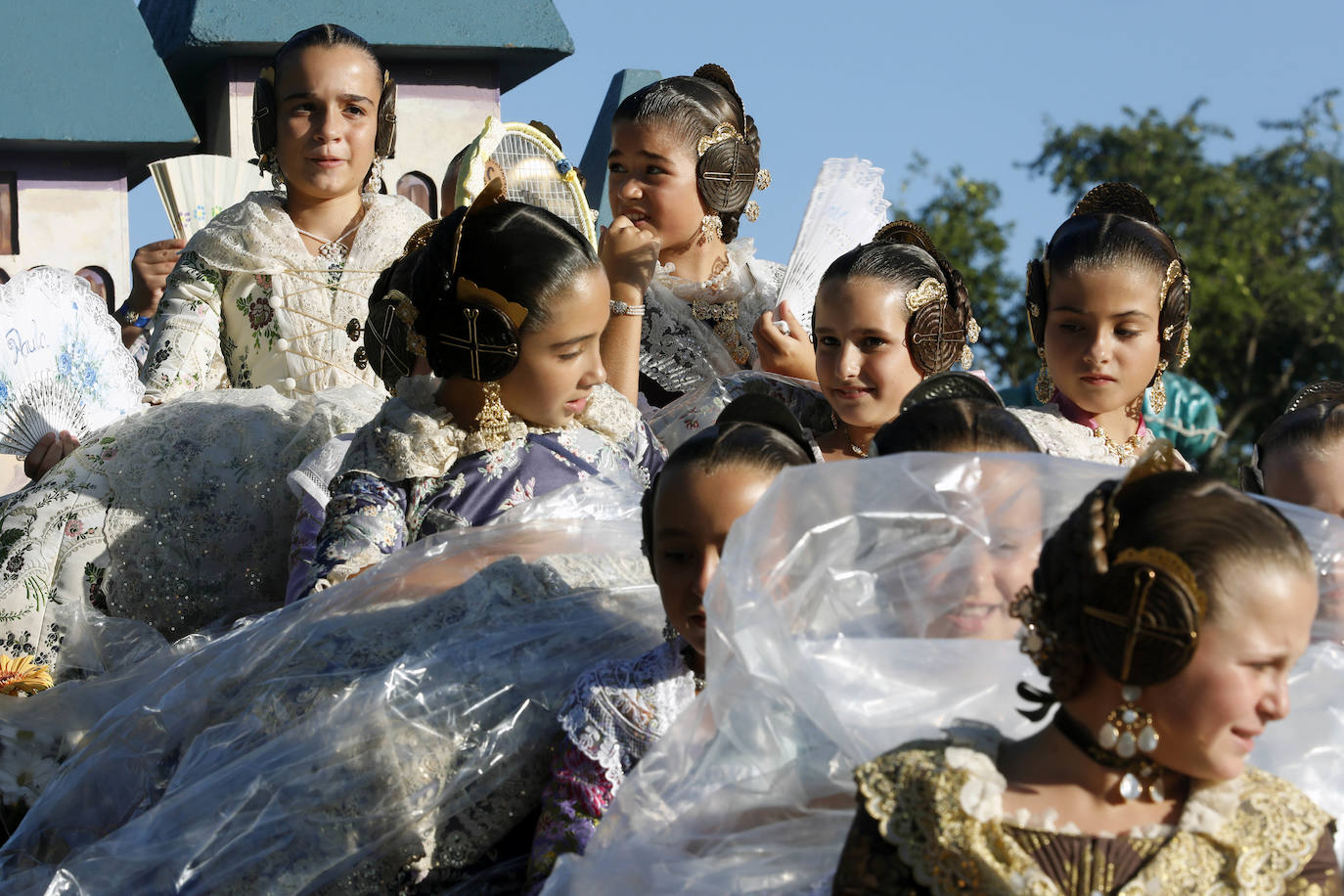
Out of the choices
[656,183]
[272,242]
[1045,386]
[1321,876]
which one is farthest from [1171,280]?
[272,242]

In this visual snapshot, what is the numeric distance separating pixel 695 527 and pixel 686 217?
2688 mm

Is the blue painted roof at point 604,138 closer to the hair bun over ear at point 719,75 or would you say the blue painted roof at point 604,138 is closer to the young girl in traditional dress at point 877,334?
the hair bun over ear at point 719,75

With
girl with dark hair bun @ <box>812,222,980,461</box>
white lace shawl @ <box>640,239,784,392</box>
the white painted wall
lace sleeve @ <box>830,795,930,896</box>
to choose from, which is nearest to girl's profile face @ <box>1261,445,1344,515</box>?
girl with dark hair bun @ <box>812,222,980,461</box>

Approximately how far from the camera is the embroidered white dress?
17.2ft

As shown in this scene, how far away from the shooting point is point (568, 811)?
2.87 m

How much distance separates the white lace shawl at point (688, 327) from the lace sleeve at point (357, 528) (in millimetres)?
1608

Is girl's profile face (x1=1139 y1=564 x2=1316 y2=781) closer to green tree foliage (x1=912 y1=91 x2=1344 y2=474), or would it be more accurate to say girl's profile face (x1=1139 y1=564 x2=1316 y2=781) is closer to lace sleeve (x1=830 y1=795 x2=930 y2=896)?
lace sleeve (x1=830 y1=795 x2=930 y2=896)

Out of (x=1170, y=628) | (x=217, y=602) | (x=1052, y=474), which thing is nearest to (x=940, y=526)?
(x=1052, y=474)

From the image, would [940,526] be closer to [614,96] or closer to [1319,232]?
[614,96]

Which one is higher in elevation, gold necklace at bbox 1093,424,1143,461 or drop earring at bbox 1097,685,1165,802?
drop earring at bbox 1097,685,1165,802

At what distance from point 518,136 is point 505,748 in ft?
7.98

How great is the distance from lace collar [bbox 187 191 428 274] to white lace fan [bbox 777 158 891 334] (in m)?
1.24

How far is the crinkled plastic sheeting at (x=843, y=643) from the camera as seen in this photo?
2.46 m

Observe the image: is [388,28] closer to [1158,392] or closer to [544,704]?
[1158,392]
